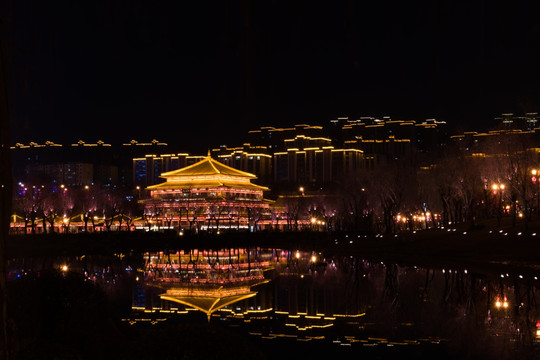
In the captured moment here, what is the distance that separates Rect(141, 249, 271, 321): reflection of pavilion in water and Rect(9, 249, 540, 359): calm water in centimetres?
5

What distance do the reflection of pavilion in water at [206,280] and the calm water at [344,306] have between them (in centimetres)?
5

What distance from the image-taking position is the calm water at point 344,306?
15.8m

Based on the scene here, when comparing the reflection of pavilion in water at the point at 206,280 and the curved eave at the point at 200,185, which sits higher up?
the curved eave at the point at 200,185

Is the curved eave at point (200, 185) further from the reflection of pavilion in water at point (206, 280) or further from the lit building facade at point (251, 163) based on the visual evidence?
the lit building facade at point (251, 163)

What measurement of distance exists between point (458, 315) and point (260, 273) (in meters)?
16.6

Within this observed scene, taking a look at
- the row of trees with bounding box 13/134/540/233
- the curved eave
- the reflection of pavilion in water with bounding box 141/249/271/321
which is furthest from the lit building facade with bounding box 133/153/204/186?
the reflection of pavilion in water with bounding box 141/249/271/321

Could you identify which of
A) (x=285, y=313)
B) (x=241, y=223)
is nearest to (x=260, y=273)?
(x=285, y=313)

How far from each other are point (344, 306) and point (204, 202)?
5708 centimetres

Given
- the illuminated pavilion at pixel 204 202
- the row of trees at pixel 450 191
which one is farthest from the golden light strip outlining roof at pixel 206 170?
the row of trees at pixel 450 191

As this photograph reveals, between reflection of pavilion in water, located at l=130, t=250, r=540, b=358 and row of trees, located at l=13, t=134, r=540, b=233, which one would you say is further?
row of trees, located at l=13, t=134, r=540, b=233

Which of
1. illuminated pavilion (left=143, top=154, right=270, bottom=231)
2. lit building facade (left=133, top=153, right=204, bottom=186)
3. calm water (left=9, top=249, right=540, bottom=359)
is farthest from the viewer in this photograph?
lit building facade (left=133, top=153, right=204, bottom=186)

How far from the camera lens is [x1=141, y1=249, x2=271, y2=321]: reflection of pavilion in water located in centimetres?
2408

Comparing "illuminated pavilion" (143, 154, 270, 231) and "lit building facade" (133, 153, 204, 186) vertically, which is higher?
"lit building facade" (133, 153, 204, 186)

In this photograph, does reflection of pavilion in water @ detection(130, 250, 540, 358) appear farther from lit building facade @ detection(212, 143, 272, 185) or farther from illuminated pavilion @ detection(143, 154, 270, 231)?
lit building facade @ detection(212, 143, 272, 185)
